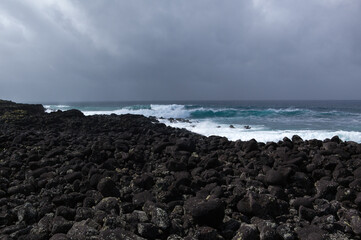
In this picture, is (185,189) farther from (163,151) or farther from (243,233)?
(163,151)

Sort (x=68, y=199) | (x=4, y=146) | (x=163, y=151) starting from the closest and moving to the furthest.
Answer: (x=68, y=199)
(x=163, y=151)
(x=4, y=146)

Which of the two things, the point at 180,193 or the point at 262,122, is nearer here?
the point at 180,193

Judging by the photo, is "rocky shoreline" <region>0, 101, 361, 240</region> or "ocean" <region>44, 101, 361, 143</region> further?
"ocean" <region>44, 101, 361, 143</region>

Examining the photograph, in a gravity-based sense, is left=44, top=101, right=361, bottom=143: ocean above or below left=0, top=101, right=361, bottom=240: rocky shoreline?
below

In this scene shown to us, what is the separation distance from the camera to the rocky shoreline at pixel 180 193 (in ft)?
10.9

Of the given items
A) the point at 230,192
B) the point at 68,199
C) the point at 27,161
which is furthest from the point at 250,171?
the point at 27,161

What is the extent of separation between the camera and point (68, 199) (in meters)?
4.26

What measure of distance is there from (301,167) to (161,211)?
3.45 m

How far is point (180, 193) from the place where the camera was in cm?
454

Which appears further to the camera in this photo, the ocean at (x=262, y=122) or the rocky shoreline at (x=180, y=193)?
the ocean at (x=262, y=122)

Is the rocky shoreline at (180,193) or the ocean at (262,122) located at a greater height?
the rocky shoreline at (180,193)

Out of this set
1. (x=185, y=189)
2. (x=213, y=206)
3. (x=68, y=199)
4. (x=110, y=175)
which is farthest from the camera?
(x=110, y=175)

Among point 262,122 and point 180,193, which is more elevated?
point 180,193

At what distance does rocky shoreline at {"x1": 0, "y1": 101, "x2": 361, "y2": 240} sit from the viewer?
130 inches
